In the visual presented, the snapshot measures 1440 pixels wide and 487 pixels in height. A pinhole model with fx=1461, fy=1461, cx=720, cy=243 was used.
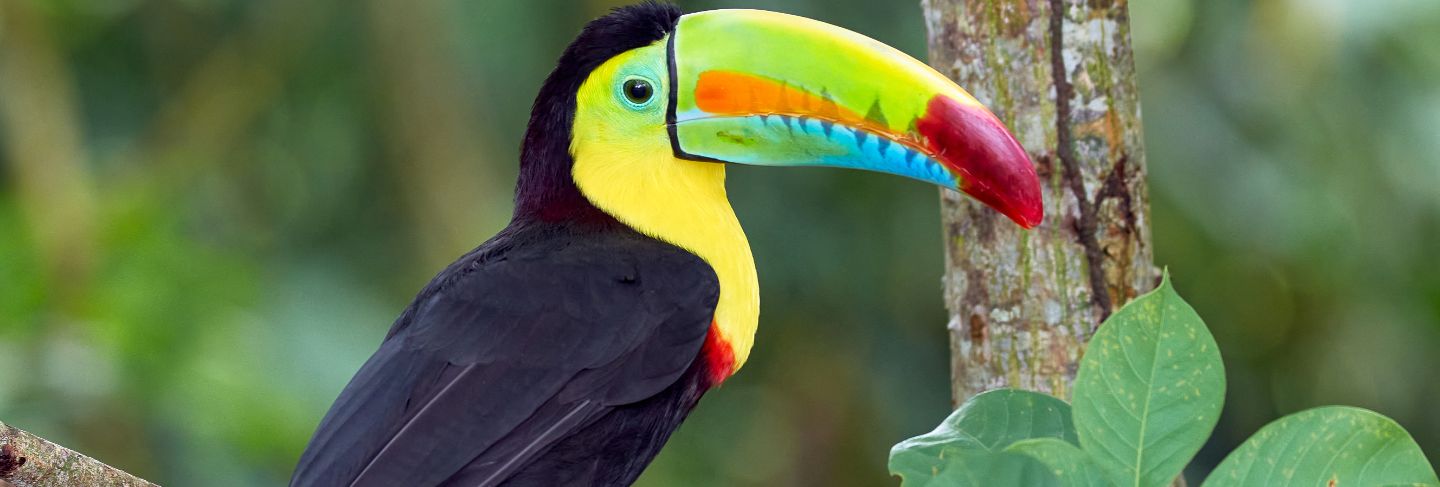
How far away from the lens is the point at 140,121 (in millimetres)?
5887

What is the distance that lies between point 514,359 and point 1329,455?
1130mm

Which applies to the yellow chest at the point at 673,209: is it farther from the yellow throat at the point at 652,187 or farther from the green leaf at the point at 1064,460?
the green leaf at the point at 1064,460

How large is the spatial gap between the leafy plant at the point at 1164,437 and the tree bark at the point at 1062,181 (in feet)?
2.46

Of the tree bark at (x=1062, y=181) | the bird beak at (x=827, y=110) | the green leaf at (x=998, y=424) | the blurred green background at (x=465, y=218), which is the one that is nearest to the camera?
the green leaf at (x=998, y=424)

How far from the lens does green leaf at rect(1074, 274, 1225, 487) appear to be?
3.79 feet

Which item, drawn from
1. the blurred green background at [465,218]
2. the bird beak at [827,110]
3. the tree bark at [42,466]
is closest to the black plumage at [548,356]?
the bird beak at [827,110]

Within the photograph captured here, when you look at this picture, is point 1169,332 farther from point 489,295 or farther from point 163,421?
point 163,421

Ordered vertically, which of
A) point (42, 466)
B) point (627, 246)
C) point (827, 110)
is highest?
point (827, 110)

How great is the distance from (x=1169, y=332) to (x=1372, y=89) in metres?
4.32

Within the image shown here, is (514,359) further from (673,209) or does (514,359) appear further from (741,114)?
(741,114)

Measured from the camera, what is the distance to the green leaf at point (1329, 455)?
1101mm

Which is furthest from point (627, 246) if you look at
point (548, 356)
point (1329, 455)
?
point (1329, 455)

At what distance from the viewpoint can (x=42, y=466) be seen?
144 cm

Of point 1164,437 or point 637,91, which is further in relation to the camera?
point 637,91
